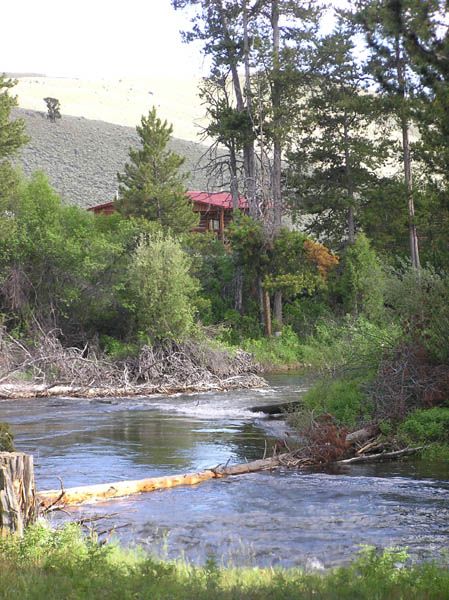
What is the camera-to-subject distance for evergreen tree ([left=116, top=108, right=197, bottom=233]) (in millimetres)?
48781

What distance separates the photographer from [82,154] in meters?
101

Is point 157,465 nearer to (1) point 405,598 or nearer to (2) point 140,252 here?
(1) point 405,598

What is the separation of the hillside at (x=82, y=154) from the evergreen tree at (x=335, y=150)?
96.9 ft

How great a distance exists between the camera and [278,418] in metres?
23.2

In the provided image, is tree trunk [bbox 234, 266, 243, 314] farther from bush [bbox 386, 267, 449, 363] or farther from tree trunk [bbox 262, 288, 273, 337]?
bush [bbox 386, 267, 449, 363]

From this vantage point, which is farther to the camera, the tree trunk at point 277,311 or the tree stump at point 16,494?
the tree trunk at point 277,311

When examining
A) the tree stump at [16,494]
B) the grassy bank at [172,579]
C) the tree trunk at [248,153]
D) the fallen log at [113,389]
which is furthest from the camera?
the tree trunk at [248,153]

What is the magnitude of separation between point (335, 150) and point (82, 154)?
5559cm

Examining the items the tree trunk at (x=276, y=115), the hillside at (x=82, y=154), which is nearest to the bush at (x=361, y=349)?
the tree trunk at (x=276, y=115)

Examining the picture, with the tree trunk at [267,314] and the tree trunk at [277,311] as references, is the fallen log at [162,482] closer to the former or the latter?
the tree trunk at [267,314]

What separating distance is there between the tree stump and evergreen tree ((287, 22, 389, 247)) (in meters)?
39.6

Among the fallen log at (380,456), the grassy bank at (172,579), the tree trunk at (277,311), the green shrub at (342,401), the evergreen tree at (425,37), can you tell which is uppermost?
the evergreen tree at (425,37)

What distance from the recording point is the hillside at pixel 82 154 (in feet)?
291

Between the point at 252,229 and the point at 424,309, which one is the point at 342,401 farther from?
the point at 252,229
